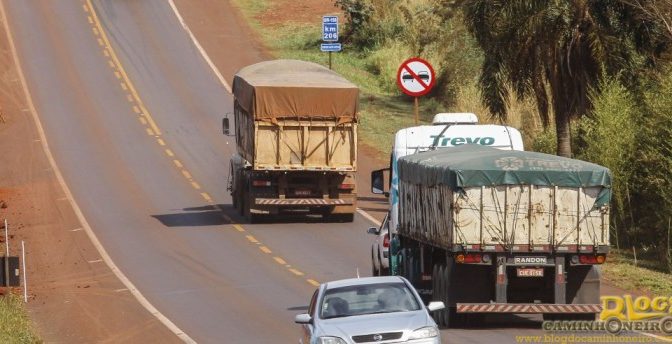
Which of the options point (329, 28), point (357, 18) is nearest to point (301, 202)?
point (329, 28)

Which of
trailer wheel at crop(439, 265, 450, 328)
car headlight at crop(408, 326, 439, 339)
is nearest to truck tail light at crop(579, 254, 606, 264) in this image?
trailer wheel at crop(439, 265, 450, 328)

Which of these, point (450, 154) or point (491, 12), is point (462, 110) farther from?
point (450, 154)

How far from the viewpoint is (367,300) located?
17.3 metres

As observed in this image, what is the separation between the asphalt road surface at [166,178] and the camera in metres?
25.8

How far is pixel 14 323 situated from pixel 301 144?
1419 centimetres

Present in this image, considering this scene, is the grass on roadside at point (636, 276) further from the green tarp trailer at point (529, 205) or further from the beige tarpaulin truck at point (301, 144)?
the beige tarpaulin truck at point (301, 144)

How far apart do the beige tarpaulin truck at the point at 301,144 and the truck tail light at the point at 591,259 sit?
618 inches

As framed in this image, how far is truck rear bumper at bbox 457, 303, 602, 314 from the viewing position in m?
19.8

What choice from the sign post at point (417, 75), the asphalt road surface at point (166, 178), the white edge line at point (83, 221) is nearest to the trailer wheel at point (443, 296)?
the asphalt road surface at point (166, 178)

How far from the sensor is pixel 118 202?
40094 mm

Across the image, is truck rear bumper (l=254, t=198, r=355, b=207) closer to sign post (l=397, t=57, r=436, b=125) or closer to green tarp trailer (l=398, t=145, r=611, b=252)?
sign post (l=397, t=57, r=436, b=125)

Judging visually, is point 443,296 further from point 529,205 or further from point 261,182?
point 261,182

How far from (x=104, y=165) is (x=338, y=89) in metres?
12.6

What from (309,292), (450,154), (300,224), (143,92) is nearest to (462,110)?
(300,224)
